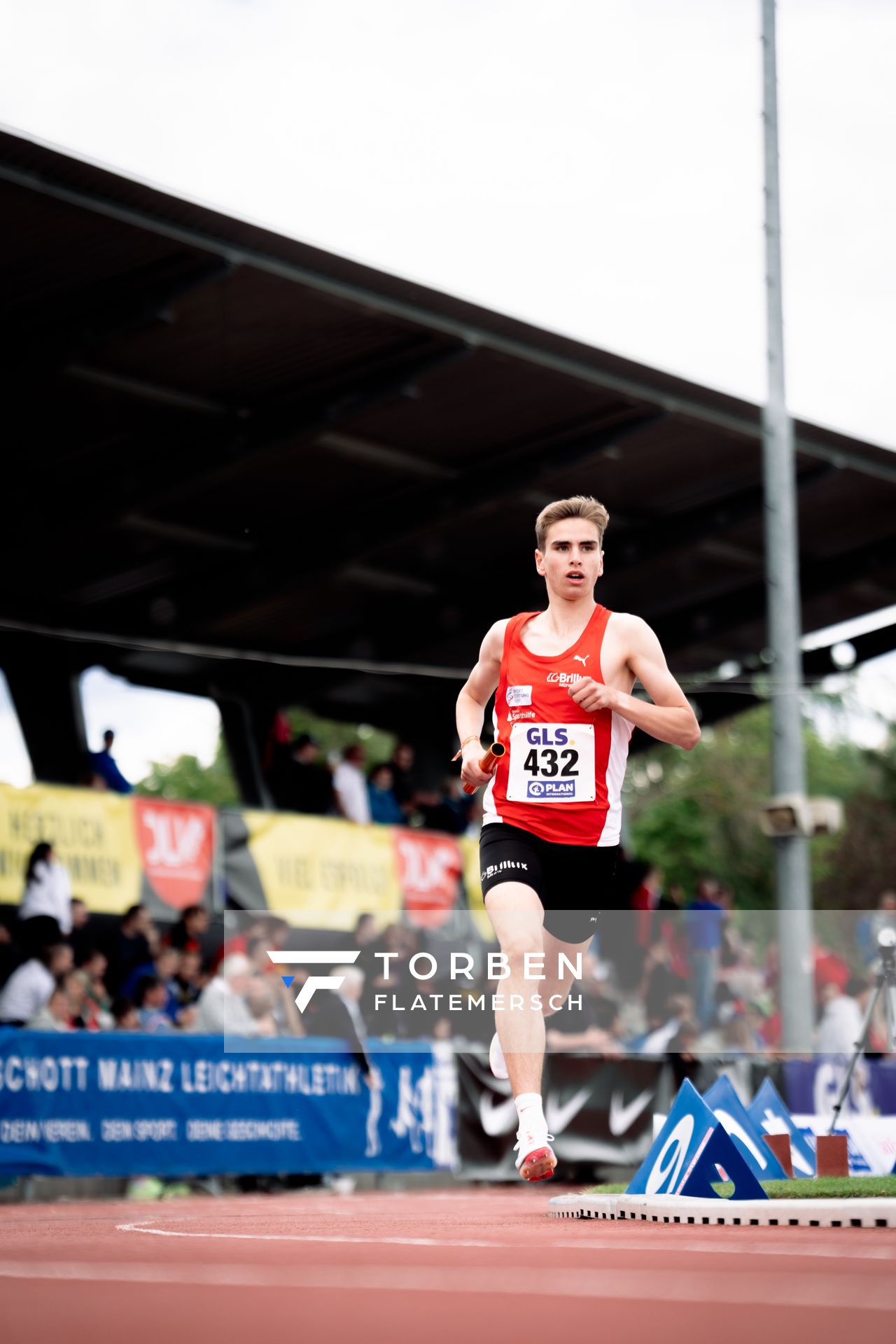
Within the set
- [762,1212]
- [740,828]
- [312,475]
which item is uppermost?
[740,828]

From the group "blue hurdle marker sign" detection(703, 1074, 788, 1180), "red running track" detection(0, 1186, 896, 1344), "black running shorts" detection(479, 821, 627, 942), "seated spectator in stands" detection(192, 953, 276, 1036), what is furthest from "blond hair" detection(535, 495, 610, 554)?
"seated spectator in stands" detection(192, 953, 276, 1036)

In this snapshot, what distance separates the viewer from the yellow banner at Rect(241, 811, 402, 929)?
18531 mm

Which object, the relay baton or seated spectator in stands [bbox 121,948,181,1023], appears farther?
seated spectator in stands [bbox 121,948,181,1023]

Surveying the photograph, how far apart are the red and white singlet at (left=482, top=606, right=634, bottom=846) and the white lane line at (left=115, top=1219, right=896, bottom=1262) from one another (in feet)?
5.04

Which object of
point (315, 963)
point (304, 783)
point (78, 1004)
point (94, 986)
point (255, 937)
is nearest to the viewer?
point (78, 1004)

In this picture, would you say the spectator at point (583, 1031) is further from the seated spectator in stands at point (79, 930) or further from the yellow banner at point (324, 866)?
the seated spectator in stands at point (79, 930)

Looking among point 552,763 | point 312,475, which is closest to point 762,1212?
point 552,763

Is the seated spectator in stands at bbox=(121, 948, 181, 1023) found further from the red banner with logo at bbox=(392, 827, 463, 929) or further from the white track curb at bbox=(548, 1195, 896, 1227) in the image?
the white track curb at bbox=(548, 1195, 896, 1227)

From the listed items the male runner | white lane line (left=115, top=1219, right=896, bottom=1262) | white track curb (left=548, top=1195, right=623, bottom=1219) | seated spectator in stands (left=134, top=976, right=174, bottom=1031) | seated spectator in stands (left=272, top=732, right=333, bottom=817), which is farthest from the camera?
seated spectator in stands (left=272, top=732, right=333, bottom=817)

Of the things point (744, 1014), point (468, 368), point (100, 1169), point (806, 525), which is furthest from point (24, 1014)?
point (806, 525)

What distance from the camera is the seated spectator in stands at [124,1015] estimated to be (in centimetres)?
1478

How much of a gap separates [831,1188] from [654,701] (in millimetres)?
2131

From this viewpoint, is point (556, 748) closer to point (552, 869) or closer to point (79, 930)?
point (552, 869)

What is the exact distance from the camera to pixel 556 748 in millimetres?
6996
